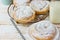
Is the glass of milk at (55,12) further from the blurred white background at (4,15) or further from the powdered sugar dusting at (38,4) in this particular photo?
the blurred white background at (4,15)

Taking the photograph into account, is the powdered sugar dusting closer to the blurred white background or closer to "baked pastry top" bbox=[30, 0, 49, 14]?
"baked pastry top" bbox=[30, 0, 49, 14]

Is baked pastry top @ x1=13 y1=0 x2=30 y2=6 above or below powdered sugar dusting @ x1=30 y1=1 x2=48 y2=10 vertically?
above

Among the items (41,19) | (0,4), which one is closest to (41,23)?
(41,19)

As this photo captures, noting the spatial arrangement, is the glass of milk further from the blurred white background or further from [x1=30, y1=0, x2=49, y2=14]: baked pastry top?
the blurred white background

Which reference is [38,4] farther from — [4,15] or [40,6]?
[4,15]

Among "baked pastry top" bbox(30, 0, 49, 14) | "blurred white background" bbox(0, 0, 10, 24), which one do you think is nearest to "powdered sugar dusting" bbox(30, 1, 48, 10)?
"baked pastry top" bbox(30, 0, 49, 14)

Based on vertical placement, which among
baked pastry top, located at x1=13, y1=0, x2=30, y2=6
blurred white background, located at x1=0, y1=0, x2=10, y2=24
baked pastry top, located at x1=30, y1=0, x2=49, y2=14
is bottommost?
blurred white background, located at x1=0, y1=0, x2=10, y2=24

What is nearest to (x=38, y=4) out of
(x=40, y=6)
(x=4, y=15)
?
(x=40, y=6)

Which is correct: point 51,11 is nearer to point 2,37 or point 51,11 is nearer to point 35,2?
point 35,2
